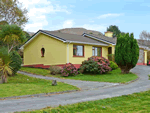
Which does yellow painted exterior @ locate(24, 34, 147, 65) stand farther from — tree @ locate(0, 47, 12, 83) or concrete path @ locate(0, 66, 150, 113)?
concrete path @ locate(0, 66, 150, 113)

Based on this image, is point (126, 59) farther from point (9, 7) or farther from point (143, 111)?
point (9, 7)

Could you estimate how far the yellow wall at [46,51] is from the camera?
23.7 meters

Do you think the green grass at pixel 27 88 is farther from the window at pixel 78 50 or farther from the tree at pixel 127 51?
the window at pixel 78 50

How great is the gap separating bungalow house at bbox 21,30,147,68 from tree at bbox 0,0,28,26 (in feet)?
13.8

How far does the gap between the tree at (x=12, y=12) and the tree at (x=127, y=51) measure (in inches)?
642

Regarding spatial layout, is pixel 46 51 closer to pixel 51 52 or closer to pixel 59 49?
pixel 51 52

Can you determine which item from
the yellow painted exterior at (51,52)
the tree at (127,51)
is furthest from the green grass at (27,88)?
the yellow painted exterior at (51,52)

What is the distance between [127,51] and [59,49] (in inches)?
336

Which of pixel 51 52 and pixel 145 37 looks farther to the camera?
pixel 145 37

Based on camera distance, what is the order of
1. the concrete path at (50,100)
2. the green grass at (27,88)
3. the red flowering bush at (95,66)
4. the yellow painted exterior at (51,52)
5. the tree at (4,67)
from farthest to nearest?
the yellow painted exterior at (51,52), the red flowering bush at (95,66), the tree at (4,67), the green grass at (27,88), the concrete path at (50,100)

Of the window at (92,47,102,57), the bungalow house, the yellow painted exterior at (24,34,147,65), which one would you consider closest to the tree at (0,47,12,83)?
the bungalow house

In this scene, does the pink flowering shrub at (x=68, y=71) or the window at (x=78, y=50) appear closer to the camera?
the pink flowering shrub at (x=68, y=71)

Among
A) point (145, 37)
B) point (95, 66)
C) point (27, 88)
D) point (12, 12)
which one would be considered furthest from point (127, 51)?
point (145, 37)

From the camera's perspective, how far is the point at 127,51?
66.7ft
